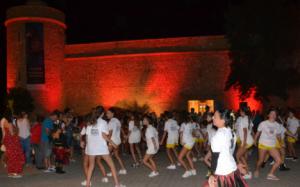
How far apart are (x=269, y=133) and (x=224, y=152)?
16.9 feet

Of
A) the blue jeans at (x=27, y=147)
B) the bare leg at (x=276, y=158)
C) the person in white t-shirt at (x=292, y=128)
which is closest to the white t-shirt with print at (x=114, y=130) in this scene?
the blue jeans at (x=27, y=147)

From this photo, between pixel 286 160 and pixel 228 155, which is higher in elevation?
pixel 228 155

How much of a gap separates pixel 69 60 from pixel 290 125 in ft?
79.8

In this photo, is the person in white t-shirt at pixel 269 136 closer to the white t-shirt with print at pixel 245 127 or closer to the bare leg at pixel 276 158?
the bare leg at pixel 276 158

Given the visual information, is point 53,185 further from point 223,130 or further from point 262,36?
point 262,36

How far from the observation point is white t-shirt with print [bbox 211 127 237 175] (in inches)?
185

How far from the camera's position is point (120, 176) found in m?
10.4

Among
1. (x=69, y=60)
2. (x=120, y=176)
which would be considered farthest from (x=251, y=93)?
(x=120, y=176)

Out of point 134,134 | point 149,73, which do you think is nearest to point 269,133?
point 134,134

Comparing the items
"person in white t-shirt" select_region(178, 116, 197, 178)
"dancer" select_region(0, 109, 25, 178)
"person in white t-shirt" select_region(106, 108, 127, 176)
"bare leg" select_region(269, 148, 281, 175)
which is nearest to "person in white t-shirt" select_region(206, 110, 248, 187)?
"bare leg" select_region(269, 148, 281, 175)

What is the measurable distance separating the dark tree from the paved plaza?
16361mm

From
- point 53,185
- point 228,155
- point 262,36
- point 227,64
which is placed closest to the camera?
point 228,155

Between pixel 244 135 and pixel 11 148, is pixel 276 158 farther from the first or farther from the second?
pixel 11 148

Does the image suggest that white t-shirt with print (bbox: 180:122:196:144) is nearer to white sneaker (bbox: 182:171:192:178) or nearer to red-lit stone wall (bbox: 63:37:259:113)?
white sneaker (bbox: 182:171:192:178)
